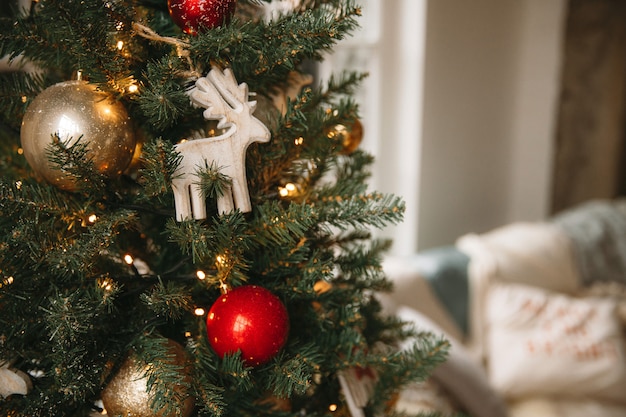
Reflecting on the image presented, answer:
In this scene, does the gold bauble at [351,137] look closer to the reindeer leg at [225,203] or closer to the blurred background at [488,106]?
the reindeer leg at [225,203]

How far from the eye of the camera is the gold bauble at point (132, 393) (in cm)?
58

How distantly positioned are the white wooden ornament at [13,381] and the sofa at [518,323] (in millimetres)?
1016

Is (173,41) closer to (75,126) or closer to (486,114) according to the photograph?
(75,126)

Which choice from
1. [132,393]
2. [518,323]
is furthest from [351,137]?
[518,323]

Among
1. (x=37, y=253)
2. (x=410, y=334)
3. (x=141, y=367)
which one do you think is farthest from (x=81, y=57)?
(x=410, y=334)

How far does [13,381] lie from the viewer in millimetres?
581

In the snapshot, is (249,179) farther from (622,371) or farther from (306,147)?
(622,371)

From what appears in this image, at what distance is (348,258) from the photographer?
0.76 meters

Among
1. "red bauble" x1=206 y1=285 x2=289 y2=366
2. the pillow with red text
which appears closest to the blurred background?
the pillow with red text

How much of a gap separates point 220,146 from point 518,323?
154 centimetres

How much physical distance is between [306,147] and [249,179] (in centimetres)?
9

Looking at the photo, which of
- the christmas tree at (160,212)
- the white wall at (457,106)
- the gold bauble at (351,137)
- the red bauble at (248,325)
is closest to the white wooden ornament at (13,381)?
the christmas tree at (160,212)

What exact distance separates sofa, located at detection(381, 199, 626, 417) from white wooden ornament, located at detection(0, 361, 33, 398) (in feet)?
3.33

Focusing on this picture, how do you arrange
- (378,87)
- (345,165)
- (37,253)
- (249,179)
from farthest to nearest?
(378,87)
(345,165)
(249,179)
(37,253)
